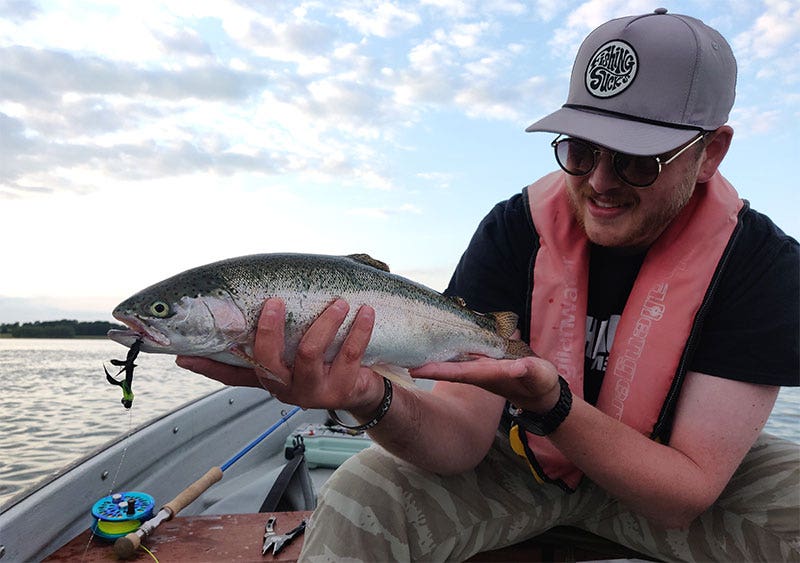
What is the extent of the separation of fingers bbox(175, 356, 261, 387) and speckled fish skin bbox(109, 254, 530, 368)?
0.06 meters

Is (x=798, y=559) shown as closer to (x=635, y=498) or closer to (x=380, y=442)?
(x=635, y=498)

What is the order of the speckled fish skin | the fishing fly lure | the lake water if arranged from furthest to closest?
the lake water < the speckled fish skin < the fishing fly lure

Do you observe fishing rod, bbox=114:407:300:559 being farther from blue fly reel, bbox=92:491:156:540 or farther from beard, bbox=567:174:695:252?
beard, bbox=567:174:695:252

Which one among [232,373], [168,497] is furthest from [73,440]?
[232,373]

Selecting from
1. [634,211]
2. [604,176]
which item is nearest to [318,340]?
[604,176]

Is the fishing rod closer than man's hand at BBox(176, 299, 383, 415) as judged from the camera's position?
No

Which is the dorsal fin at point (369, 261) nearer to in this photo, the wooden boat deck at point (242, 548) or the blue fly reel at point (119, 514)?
the wooden boat deck at point (242, 548)

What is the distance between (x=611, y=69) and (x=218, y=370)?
2307 millimetres

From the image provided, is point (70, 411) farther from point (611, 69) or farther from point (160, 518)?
point (611, 69)

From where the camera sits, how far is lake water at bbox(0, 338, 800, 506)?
8.57 meters

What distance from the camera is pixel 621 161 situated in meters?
2.81

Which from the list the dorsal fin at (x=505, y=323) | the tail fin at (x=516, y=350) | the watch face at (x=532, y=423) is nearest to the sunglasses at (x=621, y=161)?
the dorsal fin at (x=505, y=323)

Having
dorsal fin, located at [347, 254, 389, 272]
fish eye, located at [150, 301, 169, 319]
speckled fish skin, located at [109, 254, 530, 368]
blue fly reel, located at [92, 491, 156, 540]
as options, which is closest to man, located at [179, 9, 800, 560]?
speckled fish skin, located at [109, 254, 530, 368]

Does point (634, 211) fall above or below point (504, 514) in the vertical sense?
above
